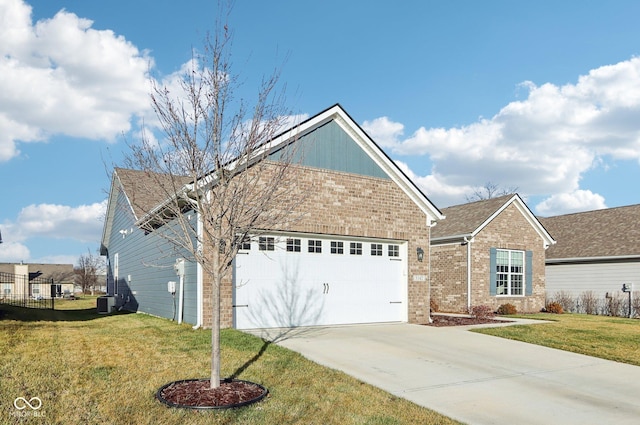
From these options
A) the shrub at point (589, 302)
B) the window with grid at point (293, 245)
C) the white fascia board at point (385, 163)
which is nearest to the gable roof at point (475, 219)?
the shrub at point (589, 302)

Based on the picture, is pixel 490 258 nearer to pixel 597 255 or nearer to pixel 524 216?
pixel 524 216

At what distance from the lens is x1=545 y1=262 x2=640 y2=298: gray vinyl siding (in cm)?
2336

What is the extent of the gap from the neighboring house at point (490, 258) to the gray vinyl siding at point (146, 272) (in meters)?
12.4

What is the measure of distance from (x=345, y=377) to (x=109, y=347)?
534 cm

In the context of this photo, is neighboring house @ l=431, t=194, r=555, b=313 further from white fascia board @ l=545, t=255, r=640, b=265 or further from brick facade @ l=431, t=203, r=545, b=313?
white fascia board @ l=545, t=255, r=640, b=265

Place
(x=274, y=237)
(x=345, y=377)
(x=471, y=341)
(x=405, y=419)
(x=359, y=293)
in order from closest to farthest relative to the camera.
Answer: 1. (x=405, y=419)
2. (x=345, y=377)
3. (x=471, y=341)
4. (x=274, y=237)
5. (x=359, y=293)

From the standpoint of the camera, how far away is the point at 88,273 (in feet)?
206

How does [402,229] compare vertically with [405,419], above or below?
above

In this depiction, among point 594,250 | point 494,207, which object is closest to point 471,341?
point 494,207

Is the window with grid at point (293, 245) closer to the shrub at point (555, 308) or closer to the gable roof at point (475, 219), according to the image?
the gable roof at point (475, 219)

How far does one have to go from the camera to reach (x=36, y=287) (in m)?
62.6

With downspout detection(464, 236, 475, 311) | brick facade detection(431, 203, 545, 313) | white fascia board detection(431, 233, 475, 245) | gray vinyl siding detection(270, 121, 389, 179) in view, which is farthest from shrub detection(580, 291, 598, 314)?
gray vinyl siding detection(270, 121, 389, 179)

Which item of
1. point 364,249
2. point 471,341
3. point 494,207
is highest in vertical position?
point 494,207

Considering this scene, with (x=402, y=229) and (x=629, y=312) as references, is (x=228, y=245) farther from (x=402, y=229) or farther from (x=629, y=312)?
(x=629, y=312)
